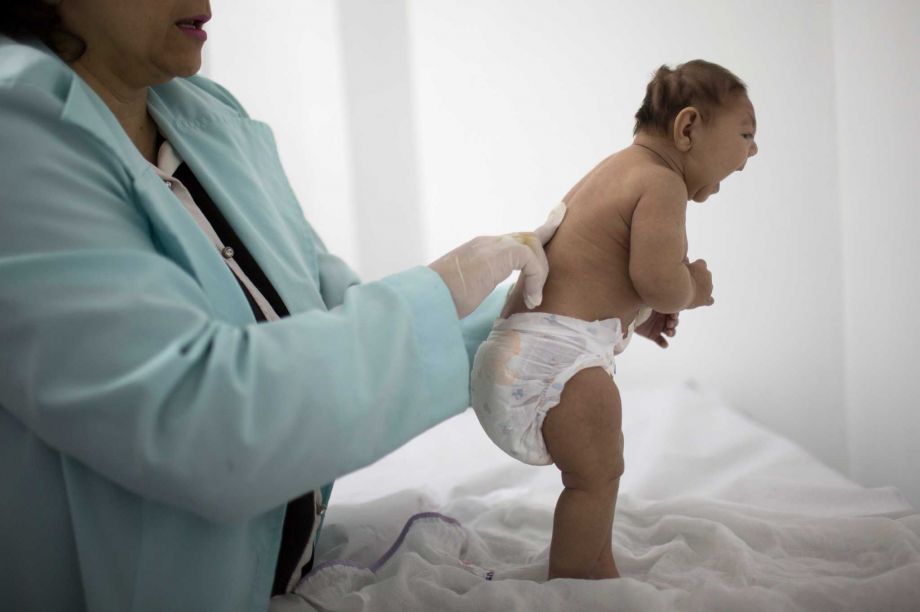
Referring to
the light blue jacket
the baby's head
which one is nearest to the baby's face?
the baby's head

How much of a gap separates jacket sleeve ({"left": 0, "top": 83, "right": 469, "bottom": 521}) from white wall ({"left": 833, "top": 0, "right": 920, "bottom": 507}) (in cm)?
125

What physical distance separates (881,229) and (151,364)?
1.57 metres

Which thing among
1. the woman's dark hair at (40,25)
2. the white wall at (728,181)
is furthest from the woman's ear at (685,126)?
the white wall at (728,181)

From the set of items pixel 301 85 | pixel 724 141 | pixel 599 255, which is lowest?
pixel 599 255

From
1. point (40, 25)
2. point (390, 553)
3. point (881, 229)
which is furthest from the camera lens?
point (881, 229)

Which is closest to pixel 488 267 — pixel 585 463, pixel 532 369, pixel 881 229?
pixel 532 369

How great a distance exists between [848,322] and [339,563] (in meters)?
1.37

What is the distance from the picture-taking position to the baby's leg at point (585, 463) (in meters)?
1.05

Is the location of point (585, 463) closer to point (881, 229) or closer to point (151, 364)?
point (151, 364)

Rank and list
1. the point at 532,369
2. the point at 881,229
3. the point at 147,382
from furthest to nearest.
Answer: the point at 881,229
the point at 532,369
the point at 147,382

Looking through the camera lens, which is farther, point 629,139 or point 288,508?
point 629,139

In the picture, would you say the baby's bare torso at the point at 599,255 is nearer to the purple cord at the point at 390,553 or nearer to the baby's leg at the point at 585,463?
the baby's leg at the point at 585,463

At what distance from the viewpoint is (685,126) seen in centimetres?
112

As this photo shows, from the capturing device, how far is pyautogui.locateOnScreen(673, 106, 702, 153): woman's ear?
3.64 ft
